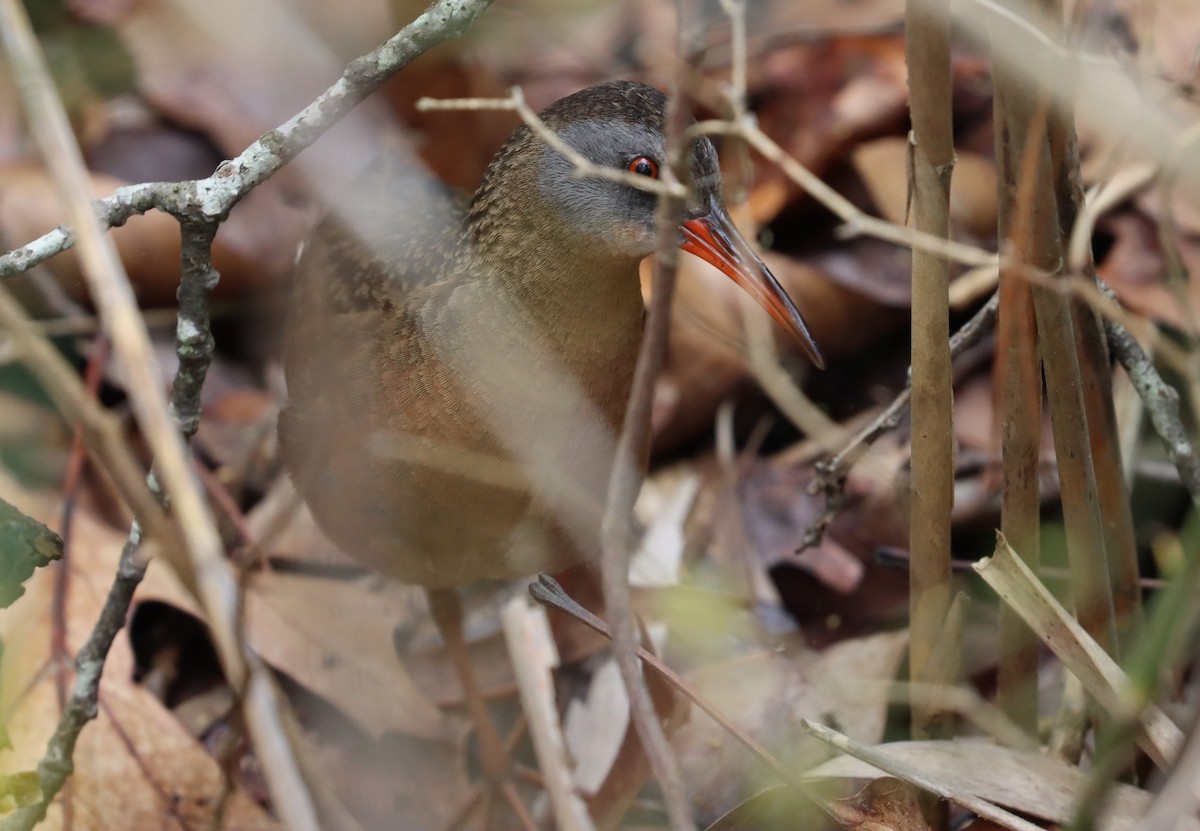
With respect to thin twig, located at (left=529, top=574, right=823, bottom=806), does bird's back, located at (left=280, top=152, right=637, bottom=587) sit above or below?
above

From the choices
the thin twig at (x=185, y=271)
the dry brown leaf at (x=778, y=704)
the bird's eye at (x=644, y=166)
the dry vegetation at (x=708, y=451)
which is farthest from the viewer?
the dry brown leaf at (x=778, y=704)

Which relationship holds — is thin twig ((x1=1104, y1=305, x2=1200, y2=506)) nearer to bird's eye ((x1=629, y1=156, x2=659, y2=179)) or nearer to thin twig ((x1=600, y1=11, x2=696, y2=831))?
bird's eye ((x1=629, y1=156, x2=659, y2=179))

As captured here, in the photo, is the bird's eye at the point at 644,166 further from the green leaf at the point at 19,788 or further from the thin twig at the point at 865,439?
the green leaf at the point at 19,788

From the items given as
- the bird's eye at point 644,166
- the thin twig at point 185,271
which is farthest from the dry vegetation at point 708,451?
the bird's eye at point 644,166

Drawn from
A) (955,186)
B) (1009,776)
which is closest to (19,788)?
(1009,776)

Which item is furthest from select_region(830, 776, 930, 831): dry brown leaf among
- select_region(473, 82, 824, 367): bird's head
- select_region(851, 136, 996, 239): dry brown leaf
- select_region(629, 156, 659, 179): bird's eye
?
select_region(851, 136, 996, 239): dry brown leaf

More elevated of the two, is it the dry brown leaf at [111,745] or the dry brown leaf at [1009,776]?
the dry brown leaf at [111,745]

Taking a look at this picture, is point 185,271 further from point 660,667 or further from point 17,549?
point 660,667

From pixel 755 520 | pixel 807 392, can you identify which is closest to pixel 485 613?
pixel 755 520
